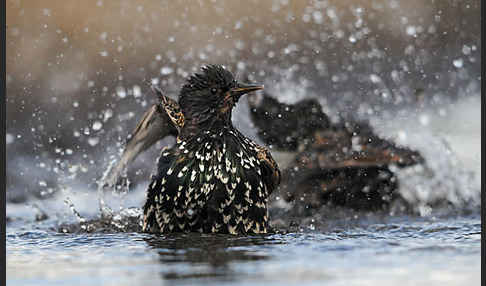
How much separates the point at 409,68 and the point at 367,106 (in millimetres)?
824

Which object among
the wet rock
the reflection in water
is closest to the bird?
the reflection in water

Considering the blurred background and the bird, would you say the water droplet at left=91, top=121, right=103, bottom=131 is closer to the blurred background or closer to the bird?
the blurred background

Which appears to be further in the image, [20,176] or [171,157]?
[20,176]

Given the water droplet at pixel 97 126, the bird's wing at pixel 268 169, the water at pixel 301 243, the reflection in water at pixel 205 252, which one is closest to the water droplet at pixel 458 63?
the water at pixel 301 243

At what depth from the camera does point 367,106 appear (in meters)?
6.79

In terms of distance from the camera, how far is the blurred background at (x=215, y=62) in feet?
22.7

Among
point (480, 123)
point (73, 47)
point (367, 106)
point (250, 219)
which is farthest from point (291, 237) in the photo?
point (73, 47)

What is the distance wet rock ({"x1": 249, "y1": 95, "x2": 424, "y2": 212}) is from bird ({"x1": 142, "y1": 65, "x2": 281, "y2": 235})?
5.18 ft

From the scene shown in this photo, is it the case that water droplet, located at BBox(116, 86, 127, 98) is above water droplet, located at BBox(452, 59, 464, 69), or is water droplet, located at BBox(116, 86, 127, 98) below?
below

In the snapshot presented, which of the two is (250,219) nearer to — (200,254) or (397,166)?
(200,254)

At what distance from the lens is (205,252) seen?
344 cm

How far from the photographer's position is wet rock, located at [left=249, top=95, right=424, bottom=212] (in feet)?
19.7

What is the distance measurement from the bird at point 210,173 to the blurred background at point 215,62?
6.63ft

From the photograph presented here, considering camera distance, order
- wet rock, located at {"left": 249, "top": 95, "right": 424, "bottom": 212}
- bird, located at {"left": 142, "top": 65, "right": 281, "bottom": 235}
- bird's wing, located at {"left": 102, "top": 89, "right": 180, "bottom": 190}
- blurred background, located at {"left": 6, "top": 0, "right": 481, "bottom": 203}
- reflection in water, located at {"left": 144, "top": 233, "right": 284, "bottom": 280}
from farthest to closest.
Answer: blurred background, located at {"left": 6, "top": 0, "right": 481, "bottom": 203}
wet rock, located at {"left": 249, "top": 95, "right": 424, "bottom": 212}
bird's wing, located at {"left": 102, "top": 89, "right": 180, "bottom": 190}
bird, located at {"left": 142, "top": 65, "right": 281, "bottom": 235}
reflection in water, located at {"left": 144, "top": 233, "right": 284, "bottom": 280}
